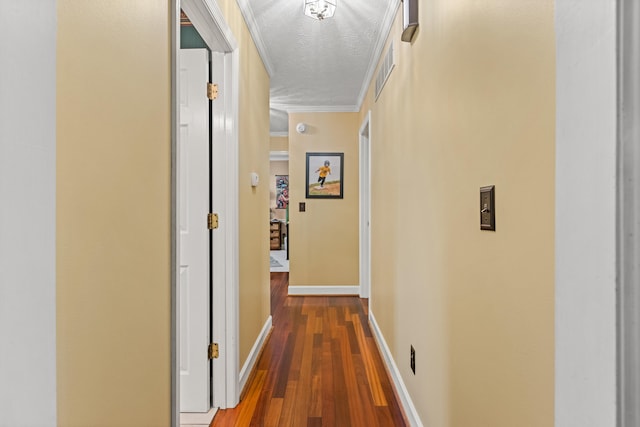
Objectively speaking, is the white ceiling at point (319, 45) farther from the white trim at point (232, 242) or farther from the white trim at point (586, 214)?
the white trim at point (586, 214)

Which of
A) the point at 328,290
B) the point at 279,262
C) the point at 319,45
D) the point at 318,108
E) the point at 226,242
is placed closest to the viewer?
the point at 226,242

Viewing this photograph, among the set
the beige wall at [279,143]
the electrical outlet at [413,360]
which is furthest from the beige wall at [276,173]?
the electrical outlet at [413,360]

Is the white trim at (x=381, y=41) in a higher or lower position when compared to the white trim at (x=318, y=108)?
lower

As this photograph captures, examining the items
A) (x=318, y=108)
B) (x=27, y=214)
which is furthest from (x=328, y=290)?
(x=27, y=214)

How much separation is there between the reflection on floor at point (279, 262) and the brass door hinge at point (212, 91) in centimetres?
550

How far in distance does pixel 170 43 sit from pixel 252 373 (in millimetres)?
2191

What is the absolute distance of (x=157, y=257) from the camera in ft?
4.15

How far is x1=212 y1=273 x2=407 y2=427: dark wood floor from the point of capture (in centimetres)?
218

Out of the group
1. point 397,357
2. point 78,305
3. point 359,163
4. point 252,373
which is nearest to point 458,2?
point 78,305

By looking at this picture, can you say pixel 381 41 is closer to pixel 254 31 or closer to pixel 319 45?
pixel 319 45

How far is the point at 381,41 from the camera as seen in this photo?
299 centimetres

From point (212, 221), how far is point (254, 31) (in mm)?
1451

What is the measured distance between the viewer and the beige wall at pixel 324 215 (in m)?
5.23

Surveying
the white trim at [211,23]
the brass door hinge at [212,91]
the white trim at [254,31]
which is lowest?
the brass door hinge at [212,91]
